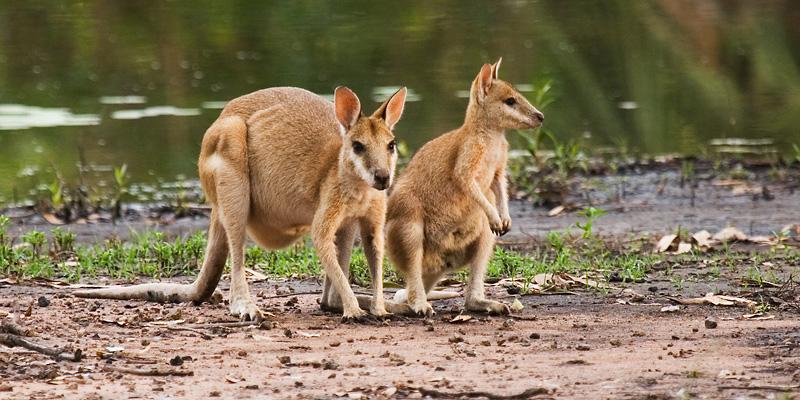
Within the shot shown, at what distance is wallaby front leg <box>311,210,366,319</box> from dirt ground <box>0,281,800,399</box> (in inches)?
3.5

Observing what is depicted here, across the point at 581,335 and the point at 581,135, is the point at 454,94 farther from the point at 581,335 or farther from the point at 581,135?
the point at 581,335

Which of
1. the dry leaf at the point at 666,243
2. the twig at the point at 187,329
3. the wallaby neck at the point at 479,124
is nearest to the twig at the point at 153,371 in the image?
the twig at the point at 187,329

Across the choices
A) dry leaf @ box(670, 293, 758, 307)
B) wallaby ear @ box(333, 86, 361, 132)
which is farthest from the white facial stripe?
dry leaf @ box(670, 293, 758, 307)

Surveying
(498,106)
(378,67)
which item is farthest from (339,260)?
(378,67)

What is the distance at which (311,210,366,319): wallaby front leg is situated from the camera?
623cm

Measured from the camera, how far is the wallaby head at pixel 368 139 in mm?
6105

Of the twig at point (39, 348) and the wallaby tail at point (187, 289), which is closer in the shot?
the twig at point (39, 348)

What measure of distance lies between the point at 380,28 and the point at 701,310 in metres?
11.7

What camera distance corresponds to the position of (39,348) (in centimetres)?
531

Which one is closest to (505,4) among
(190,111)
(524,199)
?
(190,111)

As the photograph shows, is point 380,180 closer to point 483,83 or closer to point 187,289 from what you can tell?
point 483,83

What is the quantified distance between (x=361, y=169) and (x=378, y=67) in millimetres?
8957

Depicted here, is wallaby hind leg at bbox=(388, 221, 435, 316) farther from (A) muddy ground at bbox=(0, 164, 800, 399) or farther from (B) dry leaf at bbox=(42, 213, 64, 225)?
(B) dry leaf at bbox=(42, 213, 64, 225)

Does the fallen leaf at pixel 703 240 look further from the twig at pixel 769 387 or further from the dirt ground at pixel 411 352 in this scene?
the twig at pixel 769 387
